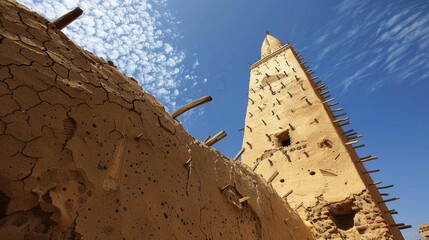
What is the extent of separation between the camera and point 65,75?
89.1 inches

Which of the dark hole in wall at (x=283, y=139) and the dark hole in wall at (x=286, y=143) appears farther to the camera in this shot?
the dark hole in wall at (x=286, y=143)

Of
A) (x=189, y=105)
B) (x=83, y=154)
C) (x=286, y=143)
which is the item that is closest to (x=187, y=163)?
(x=189, y=105)

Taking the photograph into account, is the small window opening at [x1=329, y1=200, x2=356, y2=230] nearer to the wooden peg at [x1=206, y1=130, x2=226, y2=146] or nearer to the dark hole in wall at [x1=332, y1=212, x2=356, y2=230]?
the dark hole in wall at [x1=332, y1=212, x2=356, y2=230]

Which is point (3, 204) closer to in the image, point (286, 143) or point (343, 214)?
point (343, 214)

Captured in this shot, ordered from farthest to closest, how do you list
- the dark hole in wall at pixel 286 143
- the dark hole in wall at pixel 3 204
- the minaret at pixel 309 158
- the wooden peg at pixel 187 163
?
1. the dark hole in wall at pixel 286 143
2. the minaret at pixel 309 158
3. the wooden peg at pixel 187 163
4. the dark hole in wall at pixel 3 204

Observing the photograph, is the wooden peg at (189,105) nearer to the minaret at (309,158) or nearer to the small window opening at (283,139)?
the minaret at (309,158)

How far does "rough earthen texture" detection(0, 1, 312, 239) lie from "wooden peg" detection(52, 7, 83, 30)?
0.47 ft

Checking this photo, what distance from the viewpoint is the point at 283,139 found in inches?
395

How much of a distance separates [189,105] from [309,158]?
561 cm

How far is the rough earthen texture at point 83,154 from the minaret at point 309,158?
3.63 meters

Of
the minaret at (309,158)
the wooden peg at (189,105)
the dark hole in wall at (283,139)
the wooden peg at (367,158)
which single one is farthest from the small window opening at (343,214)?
the wooden peg at (189,105)

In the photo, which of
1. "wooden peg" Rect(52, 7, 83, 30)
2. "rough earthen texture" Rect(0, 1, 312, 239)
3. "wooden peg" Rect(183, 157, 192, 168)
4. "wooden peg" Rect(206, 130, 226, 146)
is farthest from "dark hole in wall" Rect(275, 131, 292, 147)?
"wooden peg" Rect(52, 7, 83, 30)

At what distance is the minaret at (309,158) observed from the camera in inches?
260

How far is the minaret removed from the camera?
661cm
